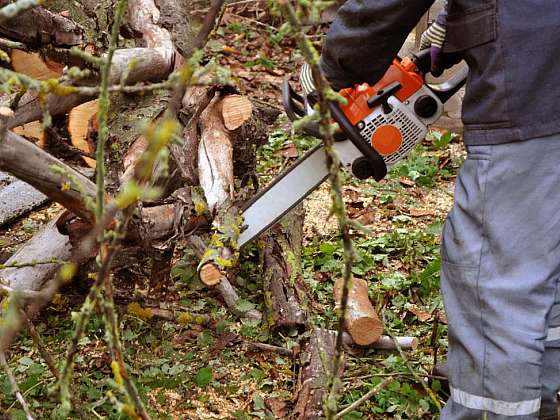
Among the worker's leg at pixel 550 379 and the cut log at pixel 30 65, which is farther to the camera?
the cut log at pixel 30 65

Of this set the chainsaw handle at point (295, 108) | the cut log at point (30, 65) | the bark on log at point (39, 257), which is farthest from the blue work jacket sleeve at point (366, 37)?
the cut log at point (30, 65)

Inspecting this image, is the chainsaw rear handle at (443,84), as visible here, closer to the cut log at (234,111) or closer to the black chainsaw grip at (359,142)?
the black chainsaw grip at (359,142)

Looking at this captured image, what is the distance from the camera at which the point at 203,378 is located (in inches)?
110

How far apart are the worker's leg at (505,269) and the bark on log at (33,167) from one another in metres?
1.15

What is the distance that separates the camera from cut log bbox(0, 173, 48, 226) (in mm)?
3953

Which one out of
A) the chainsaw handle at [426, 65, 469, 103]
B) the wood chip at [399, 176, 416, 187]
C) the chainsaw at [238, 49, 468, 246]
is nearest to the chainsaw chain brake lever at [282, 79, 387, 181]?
the chainsaw at [238, 49, 468, 246]

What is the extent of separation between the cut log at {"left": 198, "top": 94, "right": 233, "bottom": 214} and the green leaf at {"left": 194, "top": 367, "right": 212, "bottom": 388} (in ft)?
2.04

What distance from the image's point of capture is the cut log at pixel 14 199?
156 inches

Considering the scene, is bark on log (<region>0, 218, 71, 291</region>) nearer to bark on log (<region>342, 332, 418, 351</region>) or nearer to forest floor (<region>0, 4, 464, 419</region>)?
forest floor (<region>0, 4, 464, 419</region>)

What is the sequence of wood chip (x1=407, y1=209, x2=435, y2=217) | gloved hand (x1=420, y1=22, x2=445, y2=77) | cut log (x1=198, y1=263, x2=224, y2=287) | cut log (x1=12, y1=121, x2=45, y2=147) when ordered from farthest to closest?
wood chip (x1=407, y1=209, x2=435, y2=217) → cut log (x1=12, y1=121, x2=45, y2=147) → cut log (x1=198, y1=263, x2=224, y2=287) → gloved hand (x1=420, y1=22, x2=445, y2=77)

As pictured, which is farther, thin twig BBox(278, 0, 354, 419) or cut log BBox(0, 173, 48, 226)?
cut log BBox(0, 173, 48, 226)

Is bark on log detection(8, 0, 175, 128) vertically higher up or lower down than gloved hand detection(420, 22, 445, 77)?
higher up

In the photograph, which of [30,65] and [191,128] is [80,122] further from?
[191,128]

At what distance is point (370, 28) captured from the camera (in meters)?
2.21
